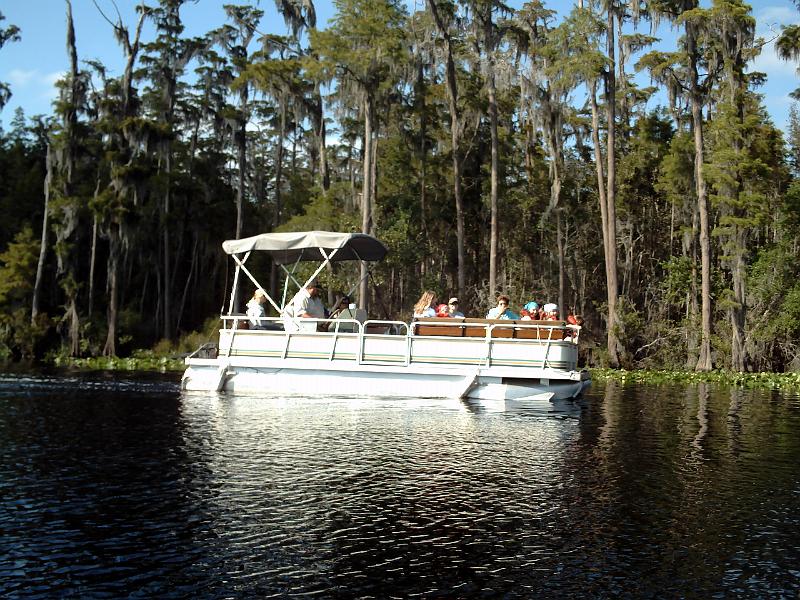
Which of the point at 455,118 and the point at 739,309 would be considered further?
the point at 455,118

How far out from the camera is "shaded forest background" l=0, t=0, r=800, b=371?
123ft

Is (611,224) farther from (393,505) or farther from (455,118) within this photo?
(393,505)

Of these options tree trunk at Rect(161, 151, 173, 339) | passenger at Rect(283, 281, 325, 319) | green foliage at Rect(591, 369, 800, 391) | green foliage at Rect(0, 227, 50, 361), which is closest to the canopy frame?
passenger at Rect(283, 281, 325, 319)

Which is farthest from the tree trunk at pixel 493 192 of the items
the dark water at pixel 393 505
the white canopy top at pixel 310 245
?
the dark water at pixel 393 505

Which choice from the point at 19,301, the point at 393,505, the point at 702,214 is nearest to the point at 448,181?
the point at 702,214

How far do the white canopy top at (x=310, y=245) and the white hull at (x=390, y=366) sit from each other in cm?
207

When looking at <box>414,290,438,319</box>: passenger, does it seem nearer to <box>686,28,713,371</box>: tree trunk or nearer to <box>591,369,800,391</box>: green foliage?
<box>591,369,800,391</box>: green foliage

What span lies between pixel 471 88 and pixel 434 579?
39.8 metres

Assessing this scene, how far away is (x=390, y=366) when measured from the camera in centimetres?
2109

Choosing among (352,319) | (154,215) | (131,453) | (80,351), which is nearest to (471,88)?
(154,215)

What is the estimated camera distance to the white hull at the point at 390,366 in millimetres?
20516

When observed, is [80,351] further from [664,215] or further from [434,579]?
[434,579]

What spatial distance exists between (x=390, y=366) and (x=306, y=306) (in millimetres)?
2572

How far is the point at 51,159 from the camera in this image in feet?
159
